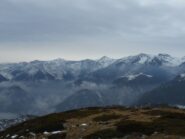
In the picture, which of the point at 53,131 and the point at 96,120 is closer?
the point at 53,131

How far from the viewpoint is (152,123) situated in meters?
45.5

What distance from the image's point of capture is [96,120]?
5325 cm

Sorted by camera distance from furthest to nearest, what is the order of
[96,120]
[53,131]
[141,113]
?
[141,113] → [96,120] → [53,131]

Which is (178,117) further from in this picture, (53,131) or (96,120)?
(53,131)

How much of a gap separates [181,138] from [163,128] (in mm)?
5289

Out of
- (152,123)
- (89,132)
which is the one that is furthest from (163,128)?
(89,132)

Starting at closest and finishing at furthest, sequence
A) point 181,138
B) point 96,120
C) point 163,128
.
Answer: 1. point 181,138
2. point 163,128
3. point 96,120

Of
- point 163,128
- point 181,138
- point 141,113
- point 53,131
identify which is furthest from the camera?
point 141,113

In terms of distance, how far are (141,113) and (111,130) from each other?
1422 cm

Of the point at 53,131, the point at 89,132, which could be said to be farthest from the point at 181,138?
the point at 53,131

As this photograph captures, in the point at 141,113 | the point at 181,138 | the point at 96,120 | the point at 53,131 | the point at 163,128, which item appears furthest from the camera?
the point at 141,113

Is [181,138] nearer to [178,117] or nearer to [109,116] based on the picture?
[178,117]

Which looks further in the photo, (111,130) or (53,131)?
(53,131)

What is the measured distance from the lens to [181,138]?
3762 cm
